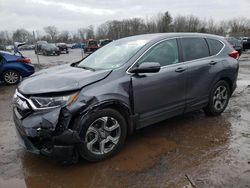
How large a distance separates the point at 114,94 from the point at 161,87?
3.01 feet

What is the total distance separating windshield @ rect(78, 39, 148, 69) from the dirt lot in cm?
130

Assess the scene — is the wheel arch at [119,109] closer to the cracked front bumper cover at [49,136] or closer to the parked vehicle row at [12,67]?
the cracked front bumper cover at [49,136]

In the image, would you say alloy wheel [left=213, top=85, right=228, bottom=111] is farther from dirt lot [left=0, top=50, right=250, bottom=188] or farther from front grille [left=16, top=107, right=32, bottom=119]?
front grille [left=16, top=107, right=32, bottom=119]

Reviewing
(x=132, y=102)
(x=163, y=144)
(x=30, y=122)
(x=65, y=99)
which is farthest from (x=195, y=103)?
(x=30, y=122)

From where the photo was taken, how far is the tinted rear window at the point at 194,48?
4688 mm

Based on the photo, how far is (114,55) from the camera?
4.38 m

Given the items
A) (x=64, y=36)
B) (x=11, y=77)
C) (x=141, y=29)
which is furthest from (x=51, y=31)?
(x=11, y=77)

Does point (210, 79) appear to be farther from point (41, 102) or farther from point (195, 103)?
point (41, 102)

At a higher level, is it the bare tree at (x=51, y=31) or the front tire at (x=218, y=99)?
the front tire at (x=218, y=99)

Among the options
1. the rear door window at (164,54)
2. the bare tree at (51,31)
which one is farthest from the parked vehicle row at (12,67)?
the bare tree at (51,31)

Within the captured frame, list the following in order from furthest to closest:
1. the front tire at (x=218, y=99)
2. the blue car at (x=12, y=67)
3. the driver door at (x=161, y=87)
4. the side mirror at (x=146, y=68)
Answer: the blue car at (x=12, y=67), the front tire at (x=218, y=99), the driver door at (x=161, y=87), the side mirror at (x=146, y=68)

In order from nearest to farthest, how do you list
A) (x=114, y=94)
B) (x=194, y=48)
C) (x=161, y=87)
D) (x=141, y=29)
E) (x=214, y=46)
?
(x=114, y=94) < (x=161, y=87) < (x=194, y=48) < (x=214, y=46) < (x=141, y=29)

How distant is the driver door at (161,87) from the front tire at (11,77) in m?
7.13

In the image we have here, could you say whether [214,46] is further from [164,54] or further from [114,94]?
[114,94]
